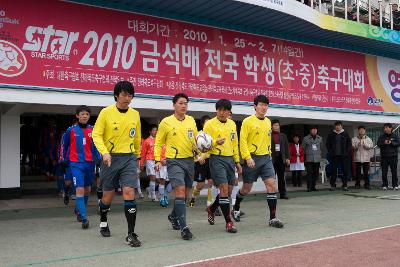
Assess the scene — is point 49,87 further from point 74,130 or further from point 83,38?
point 74,130

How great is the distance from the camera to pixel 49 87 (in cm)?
948

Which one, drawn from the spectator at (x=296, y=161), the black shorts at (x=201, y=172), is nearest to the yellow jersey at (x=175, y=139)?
the black shorts at (x=201, y=172)

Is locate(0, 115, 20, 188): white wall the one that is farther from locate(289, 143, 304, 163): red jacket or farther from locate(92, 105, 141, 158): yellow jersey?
locate(289, 143, 304, 163): red jacket

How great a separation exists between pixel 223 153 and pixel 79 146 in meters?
2.23

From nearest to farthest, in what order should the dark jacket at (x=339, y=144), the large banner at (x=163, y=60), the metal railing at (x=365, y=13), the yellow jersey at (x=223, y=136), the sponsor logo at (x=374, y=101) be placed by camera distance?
the yellow jersey at (x=223, y=136) < the large banner at (x=163, y=60) < the dark jacket at (x=339, y=144) < the metal railing at (x=365, y=13) < the sponsor logo at (x=374, y=101)

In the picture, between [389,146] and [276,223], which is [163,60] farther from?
[389,146]

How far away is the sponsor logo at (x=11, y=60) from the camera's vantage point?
29.3 ft

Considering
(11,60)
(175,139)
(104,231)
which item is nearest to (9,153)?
(11,60)

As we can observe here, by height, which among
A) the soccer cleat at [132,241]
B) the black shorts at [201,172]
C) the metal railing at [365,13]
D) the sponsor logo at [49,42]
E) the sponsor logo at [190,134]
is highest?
the metal railing at [365,13]

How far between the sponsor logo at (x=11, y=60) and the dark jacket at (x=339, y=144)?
855cm

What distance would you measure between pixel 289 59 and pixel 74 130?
880cm

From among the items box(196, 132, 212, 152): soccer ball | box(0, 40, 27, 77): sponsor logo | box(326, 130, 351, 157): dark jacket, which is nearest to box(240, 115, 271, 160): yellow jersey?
box(196, 132, 212, 152): soccer ball

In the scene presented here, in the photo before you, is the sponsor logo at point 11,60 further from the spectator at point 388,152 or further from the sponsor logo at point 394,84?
the sponsor logo at point 394,84

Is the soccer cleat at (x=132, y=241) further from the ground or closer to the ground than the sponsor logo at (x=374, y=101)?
closer to the ground
